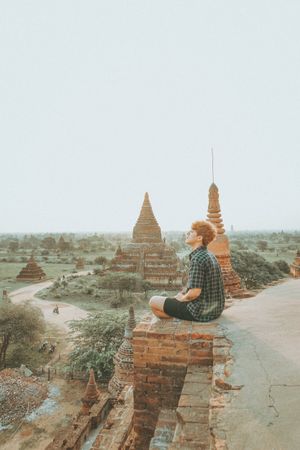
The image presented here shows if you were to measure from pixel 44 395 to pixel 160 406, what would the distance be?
33.8ft

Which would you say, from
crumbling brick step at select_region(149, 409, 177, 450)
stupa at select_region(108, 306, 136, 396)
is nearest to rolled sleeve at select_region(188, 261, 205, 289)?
crumbling brick step at select_region(149, 409, 177, 450)

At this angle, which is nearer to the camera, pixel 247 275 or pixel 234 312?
pixel 234 312

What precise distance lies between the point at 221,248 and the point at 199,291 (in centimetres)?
611

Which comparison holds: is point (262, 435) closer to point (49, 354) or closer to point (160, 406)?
point (160, 406)

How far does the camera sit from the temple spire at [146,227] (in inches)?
1448

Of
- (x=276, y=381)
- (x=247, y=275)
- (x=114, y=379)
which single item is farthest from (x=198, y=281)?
(x=247, y=275)

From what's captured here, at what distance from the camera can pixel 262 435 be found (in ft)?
6.19

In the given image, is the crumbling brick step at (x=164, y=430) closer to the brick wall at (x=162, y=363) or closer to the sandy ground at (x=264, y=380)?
the brick wall at (x=162, y=363)

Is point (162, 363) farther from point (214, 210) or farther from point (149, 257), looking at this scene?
point (149, 257)

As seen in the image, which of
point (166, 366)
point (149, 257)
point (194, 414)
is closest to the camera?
point (194, 414)

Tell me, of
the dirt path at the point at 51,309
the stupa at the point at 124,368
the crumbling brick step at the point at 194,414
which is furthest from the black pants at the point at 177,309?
the dirt path at the point at 51,309

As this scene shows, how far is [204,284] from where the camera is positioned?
3.43m

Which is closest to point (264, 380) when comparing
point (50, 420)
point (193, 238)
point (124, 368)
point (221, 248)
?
point (193, 238)

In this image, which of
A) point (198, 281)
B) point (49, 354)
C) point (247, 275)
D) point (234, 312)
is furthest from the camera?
point (247, 275)
